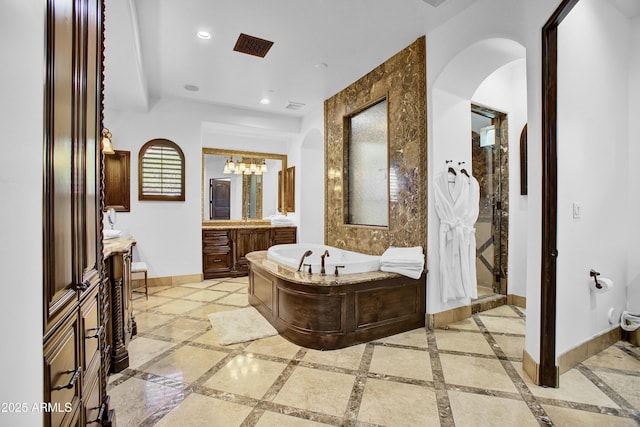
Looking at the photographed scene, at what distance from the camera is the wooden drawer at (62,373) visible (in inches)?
30.1

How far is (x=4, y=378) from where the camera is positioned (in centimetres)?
52

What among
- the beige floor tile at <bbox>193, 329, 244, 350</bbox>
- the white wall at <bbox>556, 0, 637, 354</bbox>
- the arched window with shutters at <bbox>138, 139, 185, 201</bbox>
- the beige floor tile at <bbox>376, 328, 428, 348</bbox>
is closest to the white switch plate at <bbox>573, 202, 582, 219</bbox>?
the white wall at <bbox>556, 0, 637, 354</bbox>

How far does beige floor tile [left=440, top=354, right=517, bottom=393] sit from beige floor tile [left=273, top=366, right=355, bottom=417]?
27.8 inches

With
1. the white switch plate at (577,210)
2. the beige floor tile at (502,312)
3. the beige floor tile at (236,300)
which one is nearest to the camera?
the white switch plate at (577,210)

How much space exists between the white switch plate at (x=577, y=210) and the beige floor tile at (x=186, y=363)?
2728mm

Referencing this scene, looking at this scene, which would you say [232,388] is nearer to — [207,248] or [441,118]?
[441,118]

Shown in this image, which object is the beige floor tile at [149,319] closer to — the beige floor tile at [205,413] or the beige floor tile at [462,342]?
the beige floor tile at [205,413]

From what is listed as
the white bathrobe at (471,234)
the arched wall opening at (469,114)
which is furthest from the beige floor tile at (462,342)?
the white bathrobe at (471,234)

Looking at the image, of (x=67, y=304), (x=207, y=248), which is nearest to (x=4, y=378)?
(x=67, y=304)

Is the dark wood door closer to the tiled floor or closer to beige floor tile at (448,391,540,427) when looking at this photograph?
the tiled floor

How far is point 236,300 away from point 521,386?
3006 mm

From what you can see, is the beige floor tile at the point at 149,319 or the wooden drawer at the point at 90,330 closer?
the wooden drawer at the point at 90,330

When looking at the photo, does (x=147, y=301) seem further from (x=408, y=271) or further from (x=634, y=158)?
(x=634, y=158)

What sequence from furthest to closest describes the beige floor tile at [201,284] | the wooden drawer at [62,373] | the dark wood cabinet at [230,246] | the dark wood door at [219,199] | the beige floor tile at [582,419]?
the dark wood door at [219,199] < the dark wood cabinet at [230,246] < the beige floor tile at [201,284] < the beige floor tile at [582,419] < the wooden drawer at [62,373]
